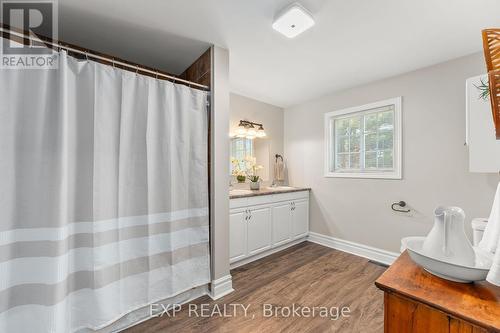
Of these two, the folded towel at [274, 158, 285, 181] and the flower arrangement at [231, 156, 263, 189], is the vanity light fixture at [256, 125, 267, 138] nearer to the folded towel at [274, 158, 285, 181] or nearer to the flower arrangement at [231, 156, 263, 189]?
the flower arrangement at [231, 156, 263, 189]

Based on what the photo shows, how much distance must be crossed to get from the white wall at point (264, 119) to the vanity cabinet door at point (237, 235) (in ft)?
3.95

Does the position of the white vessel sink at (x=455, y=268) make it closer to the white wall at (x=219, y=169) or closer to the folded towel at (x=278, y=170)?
the white wall at (x=219, y=169)

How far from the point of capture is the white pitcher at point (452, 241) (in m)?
0.77

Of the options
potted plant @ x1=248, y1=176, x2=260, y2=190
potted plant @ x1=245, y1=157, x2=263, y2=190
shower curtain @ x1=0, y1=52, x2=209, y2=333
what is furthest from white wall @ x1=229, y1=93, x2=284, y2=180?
shower curtain @ x1=0, y1=52, x2=209, y2=333

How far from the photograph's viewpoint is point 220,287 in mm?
1962

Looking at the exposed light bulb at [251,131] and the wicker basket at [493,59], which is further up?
the exposed light bulb at [251,131]

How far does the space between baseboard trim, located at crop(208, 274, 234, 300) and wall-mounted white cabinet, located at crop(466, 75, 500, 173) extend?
2378mm

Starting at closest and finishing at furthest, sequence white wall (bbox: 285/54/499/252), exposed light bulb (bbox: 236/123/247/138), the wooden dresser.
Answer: the wooden dresser
white wall (bbox: 285/54/499/252)
exposed light bulb (bbox: 236/123/247/138)

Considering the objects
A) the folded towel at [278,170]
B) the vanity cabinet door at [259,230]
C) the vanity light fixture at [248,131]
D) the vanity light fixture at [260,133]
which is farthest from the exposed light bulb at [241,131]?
the vanity cabinet door at [259,230]

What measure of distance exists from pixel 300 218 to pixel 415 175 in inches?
62.0

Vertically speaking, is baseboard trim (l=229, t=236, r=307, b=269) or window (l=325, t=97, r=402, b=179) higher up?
window (l=325, t=97, r=402, b=179)

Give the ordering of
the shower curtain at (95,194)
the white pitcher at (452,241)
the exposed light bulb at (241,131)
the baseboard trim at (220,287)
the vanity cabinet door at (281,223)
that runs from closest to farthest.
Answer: the white pitcher at (452,241) < the shower curtain at (95,194) < the baseboard trim at (220,287) < the vanity cabinet door at (281,223) < the exposed light bulb at (241,131)

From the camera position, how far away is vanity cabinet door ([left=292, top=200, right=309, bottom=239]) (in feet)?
10.3

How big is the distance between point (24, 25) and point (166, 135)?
52.3 inches
